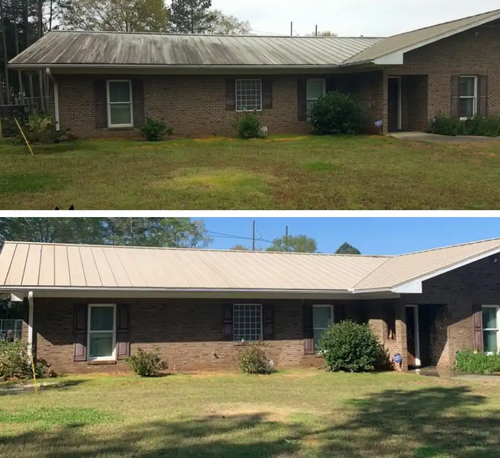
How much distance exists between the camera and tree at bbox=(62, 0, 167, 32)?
177 ft

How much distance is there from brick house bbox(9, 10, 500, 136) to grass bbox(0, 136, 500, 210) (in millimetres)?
2570

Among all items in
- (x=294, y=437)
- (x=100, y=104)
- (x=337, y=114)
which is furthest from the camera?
(x=337, y=114)

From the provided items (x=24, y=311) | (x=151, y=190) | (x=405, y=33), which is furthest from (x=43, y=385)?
(x=405, y=33)

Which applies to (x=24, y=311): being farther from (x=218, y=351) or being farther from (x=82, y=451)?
(x=82, y=451)

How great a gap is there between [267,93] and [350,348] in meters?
11.9

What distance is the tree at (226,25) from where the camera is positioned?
61281 mm

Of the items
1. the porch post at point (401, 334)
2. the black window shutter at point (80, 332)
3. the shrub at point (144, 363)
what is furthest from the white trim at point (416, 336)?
the black window shutter at point (80, 332)

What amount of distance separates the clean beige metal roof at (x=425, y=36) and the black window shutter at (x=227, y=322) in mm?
10527

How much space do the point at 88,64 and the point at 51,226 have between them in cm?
2783

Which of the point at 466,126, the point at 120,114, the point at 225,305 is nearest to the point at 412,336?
the point at 225,305

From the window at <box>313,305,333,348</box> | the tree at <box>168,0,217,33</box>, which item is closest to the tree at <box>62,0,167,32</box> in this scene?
the tree at <box>168,0,217,33</box>

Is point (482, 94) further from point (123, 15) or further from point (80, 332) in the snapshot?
point (123, 15)

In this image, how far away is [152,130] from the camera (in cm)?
2266

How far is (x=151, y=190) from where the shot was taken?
1416 centimetres
